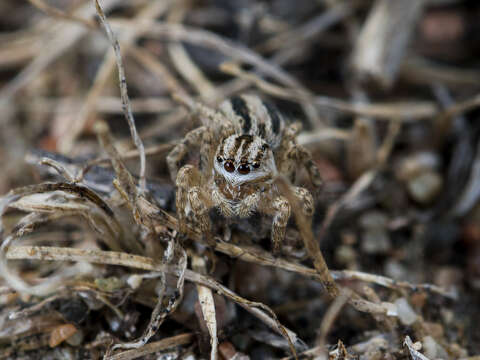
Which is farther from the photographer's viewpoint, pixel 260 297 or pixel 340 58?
pixel 340 58

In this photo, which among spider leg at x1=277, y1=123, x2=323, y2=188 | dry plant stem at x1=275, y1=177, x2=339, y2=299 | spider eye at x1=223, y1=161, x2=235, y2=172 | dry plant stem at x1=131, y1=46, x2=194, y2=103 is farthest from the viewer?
dry plant stem at x1=131, y1=46, x2=194, y2=103

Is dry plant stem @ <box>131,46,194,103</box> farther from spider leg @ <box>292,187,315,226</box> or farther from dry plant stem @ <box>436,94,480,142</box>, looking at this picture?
dry plant stem @ <box>436,94,480,142</box>

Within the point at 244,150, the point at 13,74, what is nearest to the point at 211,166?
the point at 244,150

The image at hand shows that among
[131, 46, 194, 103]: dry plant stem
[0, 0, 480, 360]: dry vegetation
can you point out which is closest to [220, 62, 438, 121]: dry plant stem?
[0, 0, 480, 360]: dry vegetation

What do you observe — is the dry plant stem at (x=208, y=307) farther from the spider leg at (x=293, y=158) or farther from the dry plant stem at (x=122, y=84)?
the spider leg at (x=293, y=158)

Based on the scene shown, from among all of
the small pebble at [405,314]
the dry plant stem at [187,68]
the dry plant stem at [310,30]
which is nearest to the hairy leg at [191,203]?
the small pebble at [405,314]

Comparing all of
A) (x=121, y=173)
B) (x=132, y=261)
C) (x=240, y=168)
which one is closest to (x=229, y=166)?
(x=240, y=168)

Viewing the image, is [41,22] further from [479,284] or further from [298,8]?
[479,284]

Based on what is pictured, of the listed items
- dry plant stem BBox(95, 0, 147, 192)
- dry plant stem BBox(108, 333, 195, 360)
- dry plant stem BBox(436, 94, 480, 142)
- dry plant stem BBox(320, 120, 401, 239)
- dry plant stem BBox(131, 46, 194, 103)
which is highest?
dry plant stem BBox(131, 46, 194, 103)
